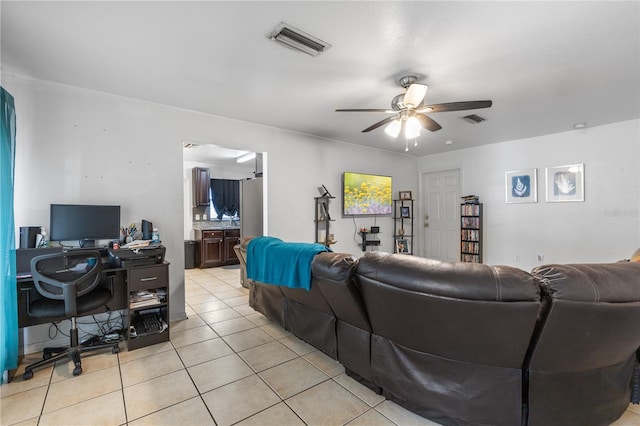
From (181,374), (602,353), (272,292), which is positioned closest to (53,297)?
(181,374)

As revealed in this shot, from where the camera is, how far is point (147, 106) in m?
3.28

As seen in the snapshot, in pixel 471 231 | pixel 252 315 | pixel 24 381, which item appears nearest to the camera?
pixel 24 381

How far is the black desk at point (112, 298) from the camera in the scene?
2305mm

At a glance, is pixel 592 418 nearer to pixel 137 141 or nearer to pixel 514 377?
pixel 514 377

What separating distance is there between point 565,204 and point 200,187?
7.13m

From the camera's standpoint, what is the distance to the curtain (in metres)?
6.82

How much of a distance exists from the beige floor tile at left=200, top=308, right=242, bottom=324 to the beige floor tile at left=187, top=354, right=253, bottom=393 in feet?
3.06

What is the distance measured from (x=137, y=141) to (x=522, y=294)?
376cm

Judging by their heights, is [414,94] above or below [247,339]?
above

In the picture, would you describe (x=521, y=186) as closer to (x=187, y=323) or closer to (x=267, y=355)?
(x=267, y=355)

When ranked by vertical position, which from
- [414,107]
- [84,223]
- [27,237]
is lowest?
[27,237]

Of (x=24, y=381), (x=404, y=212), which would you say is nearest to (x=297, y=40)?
(x=24, y=381)

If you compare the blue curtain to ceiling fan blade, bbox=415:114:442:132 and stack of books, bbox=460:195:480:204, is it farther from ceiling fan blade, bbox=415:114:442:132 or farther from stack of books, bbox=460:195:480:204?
stack of books, bbox=460:195:480:204

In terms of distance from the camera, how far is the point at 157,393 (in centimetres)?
197
